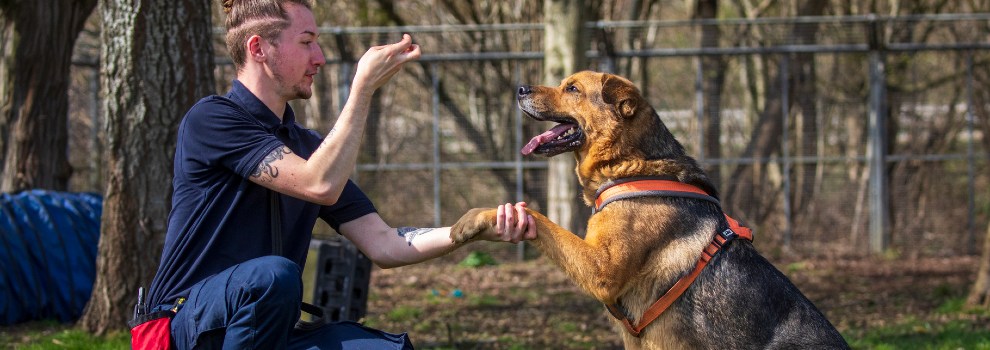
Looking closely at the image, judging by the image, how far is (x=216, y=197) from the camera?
130 inches

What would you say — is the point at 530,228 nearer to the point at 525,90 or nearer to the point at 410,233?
the point at 410,233

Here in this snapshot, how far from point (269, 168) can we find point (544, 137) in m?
1.57

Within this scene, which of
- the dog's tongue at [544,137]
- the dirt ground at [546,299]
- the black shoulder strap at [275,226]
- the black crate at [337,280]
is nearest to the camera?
the black shoulder strap at [275,226]

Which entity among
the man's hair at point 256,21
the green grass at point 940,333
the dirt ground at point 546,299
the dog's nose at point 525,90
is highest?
the man's hair at point 256,21

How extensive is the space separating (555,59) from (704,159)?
8.32 ft

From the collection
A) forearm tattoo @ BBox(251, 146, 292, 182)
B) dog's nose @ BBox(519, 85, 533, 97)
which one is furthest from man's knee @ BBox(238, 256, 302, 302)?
dog's nose @ BBox(519, 85, 533, 97)

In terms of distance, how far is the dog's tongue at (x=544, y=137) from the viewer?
430 centimetres

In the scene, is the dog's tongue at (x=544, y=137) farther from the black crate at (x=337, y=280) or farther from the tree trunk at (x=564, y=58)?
the tree trunk at (x=564, y=58)

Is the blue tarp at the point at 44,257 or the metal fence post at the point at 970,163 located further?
the metal fence post at the point at 970,163

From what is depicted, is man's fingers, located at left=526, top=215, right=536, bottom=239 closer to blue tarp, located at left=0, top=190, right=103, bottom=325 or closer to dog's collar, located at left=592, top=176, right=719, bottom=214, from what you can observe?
dog's collar, located at left=592, top=176, right=719, bottom=214

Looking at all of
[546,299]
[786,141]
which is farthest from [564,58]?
[786,141]

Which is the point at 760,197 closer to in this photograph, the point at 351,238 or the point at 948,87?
the point at 948,87

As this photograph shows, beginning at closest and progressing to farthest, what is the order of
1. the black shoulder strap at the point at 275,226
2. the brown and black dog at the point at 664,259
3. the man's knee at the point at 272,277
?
the man's knee at the point at 272,277 < the black shoulder strap at the point at 275,226 < the brown and black dog at the point at 664,259

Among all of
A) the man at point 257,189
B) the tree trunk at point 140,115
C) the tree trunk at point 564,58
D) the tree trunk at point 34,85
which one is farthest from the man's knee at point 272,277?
the tree trunk at point 564,58
